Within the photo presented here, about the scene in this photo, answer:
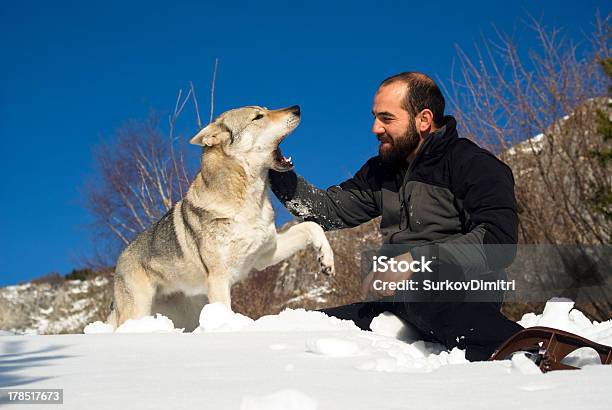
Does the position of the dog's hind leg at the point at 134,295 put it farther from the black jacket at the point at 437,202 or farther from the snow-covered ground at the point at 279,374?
the snow-covered ground at the point at 279,374

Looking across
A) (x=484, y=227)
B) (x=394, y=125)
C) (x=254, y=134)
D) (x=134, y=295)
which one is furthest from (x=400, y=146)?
(x=134, y=295)

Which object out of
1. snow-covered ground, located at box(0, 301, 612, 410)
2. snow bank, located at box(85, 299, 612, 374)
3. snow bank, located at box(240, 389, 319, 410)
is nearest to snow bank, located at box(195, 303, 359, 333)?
snow bank, located at box(85, 299, 612, 374)

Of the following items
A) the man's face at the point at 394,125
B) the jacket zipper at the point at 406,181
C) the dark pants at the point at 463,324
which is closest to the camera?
the dark pants at the point at 463,324

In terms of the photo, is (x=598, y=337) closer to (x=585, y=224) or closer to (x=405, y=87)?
(x=405, y=87)

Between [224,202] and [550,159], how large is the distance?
565 centimetres

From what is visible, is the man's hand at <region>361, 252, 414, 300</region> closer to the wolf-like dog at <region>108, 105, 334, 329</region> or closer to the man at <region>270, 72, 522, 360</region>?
the man at <region>270, 72, 522, 360</region>

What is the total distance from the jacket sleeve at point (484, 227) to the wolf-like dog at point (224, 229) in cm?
147

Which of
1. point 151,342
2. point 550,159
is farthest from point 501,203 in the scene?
point 550,159

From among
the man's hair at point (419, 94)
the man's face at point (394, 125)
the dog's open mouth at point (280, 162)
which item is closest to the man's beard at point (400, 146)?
the man's face at point (394, 125)

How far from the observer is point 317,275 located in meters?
11.2

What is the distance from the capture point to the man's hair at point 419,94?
14.2 ft

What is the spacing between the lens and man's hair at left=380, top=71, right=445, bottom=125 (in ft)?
14.2

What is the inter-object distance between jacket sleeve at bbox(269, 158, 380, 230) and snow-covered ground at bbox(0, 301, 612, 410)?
1.43 m

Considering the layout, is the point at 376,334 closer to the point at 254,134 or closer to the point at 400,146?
the point at 400,146
